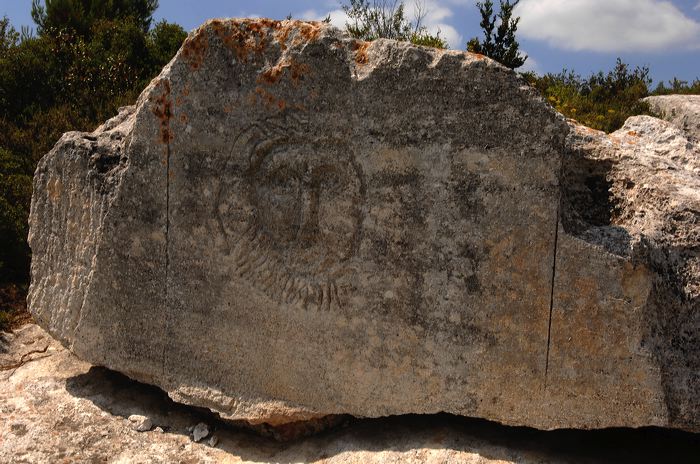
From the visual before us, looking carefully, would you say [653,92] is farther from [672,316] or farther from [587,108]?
[672,316]

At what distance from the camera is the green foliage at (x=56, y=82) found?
5.98 m

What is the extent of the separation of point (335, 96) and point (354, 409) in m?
1.53

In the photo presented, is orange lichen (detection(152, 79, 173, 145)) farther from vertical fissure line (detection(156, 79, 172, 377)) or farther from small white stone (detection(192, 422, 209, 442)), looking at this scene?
small white stone (detection(192, 422, 209, 442))

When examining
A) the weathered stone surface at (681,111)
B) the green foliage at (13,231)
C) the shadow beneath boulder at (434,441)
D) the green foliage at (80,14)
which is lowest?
the shadow beneath boulder at (434,441)

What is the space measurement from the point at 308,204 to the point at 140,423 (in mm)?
1535

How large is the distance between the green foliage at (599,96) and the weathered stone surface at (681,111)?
302 mm

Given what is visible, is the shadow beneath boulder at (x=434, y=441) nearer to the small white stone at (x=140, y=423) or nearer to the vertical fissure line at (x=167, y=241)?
the small white stone at (x=140, y=423)

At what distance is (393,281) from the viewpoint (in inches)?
127

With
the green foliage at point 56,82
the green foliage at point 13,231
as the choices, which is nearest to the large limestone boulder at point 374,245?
the green foliage at point 13,231

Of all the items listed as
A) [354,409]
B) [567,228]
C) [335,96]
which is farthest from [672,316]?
[335,96]

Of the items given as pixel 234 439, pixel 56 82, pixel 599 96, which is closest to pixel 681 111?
pixel 599 96

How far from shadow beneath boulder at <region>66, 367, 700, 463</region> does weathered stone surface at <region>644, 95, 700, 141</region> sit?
4.45 m

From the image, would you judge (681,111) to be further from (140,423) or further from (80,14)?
(80,14)

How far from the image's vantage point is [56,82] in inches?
314
